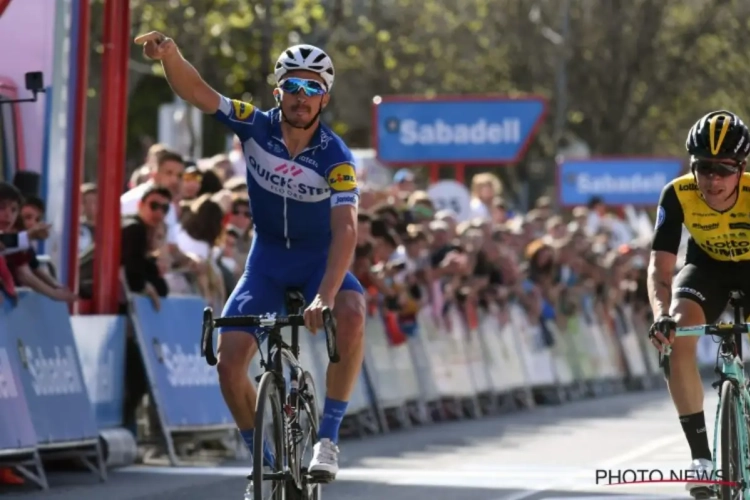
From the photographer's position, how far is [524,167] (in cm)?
5434

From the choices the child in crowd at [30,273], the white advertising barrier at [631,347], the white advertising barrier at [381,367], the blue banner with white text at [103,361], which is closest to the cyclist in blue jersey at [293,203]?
the child in crowd at [30,273]

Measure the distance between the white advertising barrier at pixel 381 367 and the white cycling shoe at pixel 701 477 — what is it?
29.9 ft

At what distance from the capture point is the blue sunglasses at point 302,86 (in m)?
9.52

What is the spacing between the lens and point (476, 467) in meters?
14.6

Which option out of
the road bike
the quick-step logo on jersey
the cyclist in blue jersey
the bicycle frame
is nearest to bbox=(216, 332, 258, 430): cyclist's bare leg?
the cyclist in blue jersey

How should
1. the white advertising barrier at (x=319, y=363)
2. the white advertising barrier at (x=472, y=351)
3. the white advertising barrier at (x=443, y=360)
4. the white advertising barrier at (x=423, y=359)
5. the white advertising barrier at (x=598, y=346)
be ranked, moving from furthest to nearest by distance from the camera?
1. the white advertising barrier at (x=598, y=346)
2. the white advertising barrier at (x=472, y=351)
3. the white advertising barrier at (x=443, y=360)
4. the white advertising barrier at (x=423, y=359)
5. the white advertising barrier at (x=319, y=363)

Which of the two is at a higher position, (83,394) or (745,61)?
(745,61)

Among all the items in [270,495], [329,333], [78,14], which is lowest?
[270,495]

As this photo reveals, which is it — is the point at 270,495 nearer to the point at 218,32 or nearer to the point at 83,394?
the point at 83,394

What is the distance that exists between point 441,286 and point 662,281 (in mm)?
11560

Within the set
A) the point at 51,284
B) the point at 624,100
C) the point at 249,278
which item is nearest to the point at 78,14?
the point at 51,284

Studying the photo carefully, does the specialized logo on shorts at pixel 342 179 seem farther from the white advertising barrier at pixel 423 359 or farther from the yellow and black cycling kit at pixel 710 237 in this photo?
the white advertising barrier at pixel 423 359

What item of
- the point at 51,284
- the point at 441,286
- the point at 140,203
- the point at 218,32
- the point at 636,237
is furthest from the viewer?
the point at 636,237

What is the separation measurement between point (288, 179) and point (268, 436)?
1238 millimetres
